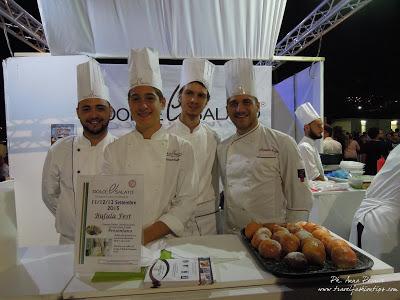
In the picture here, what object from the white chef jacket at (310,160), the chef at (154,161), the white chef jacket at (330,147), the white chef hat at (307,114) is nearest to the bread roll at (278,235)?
the chef at (154,161)

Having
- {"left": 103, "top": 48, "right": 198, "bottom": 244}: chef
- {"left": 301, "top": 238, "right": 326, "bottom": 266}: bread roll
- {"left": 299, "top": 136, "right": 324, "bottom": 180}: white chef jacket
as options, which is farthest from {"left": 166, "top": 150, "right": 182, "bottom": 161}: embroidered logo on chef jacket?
{"left": 299, "top": 136, "right": 324, "bottom": 180}: white chef jacket

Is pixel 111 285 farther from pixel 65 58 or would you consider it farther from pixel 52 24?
pixel 65 58

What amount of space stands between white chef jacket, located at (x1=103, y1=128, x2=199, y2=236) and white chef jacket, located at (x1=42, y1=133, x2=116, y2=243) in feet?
1.33

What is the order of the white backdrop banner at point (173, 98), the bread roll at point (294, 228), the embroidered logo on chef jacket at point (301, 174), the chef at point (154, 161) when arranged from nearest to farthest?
the bread roll at point (294, 228), the chef at point (154, 161), the embroidered logo on chef jacket at point (301, 174), the white backdrop banner at point (173, 98)

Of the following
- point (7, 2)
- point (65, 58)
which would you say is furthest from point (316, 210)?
point (7, 2)

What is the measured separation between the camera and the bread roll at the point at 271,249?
1090 millimetres

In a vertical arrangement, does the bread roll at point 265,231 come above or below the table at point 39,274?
above

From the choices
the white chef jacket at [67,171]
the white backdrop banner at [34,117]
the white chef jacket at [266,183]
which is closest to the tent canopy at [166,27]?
the white backdrop banner at [34,117]

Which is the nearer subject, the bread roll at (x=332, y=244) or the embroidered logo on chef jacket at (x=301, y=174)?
the bread roll at (x=332, y=244)

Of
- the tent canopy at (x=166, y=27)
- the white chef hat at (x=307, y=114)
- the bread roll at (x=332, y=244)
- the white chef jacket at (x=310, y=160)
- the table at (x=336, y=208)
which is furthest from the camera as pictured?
the white chef hat at (x=307, y=114)

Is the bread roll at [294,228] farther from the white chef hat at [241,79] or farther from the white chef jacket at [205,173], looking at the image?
the white chef hat at [241,79]

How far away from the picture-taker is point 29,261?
3.87 ft

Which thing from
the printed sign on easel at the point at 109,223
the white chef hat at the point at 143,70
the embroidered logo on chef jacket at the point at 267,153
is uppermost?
the white chef hat at the point at 143,70

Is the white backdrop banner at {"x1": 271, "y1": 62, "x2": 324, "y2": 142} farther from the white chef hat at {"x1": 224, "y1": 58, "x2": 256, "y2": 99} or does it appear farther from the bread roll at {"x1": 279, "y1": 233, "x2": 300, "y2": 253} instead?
the bread roll at {"x1": 279, "y1": 233, "x2": 300, "y2": 253}
